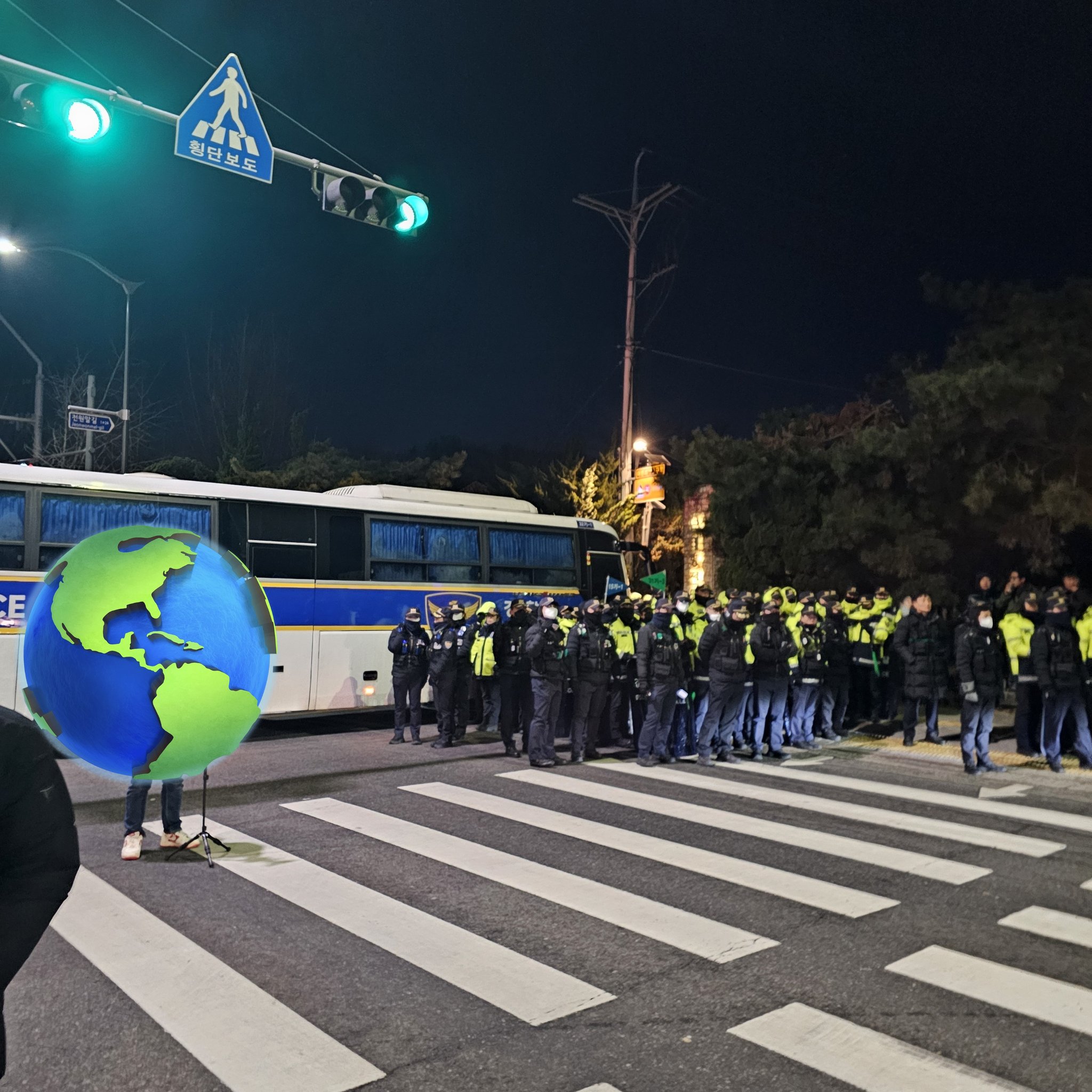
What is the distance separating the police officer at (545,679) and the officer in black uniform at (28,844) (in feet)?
29.7

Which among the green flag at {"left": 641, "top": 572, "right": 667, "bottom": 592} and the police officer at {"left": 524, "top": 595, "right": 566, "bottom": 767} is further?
the green flag at {"left": 641, "top": 572, "right": 667, "bottom": 592}

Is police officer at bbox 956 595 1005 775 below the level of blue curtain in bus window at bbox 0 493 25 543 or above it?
below

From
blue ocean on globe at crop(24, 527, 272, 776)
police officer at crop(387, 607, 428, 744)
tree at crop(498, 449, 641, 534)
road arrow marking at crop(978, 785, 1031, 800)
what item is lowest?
road arrow marking at crop(978, 785, 1031, 800)

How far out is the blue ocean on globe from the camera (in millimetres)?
3686

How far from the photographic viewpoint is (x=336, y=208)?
10047 mm

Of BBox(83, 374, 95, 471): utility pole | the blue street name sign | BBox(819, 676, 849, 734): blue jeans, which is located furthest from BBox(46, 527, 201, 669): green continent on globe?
BBox(83, 374, 95, 471): utility pole

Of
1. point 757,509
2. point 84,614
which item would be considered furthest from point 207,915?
point 757,509

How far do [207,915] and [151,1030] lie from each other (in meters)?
1.54

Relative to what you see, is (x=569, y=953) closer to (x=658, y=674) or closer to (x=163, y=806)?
(x=163, y=806)

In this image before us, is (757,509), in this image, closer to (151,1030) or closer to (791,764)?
(791,764)

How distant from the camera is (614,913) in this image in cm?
593

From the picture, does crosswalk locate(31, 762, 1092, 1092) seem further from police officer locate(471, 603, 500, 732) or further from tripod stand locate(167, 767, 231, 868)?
police officer locate(471, 603, 500, 732)

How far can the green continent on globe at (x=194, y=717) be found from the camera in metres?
3.77

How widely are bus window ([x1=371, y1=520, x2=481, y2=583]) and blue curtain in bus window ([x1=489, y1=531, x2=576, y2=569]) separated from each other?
423 mm
